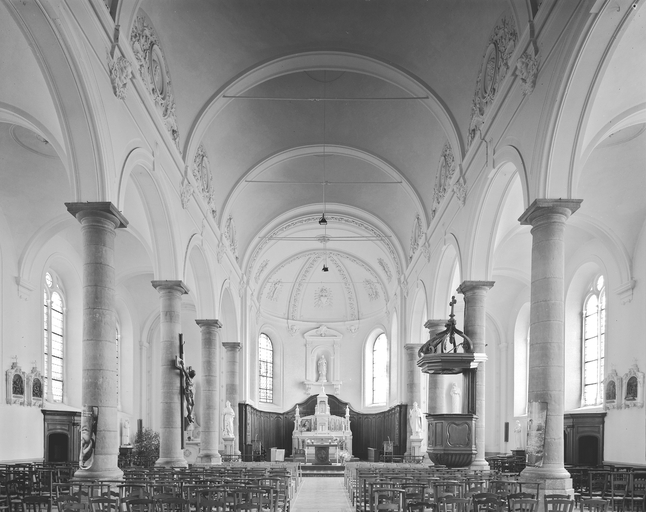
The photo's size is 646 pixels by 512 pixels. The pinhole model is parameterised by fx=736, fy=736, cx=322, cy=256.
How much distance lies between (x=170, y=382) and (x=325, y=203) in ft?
48.6

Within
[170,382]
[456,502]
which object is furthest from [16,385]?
[456,502]

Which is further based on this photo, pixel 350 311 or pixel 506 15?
pixel 350 311

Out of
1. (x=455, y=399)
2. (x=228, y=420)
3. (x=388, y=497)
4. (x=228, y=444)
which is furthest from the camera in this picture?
(x=455, y=399)

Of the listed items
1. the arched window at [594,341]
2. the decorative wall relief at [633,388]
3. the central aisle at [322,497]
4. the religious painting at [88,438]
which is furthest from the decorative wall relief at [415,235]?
the religious painting at [88,438]

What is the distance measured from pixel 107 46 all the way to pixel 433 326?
14795mm

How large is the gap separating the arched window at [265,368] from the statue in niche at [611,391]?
75.5ft

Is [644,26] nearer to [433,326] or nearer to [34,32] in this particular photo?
[34,32]

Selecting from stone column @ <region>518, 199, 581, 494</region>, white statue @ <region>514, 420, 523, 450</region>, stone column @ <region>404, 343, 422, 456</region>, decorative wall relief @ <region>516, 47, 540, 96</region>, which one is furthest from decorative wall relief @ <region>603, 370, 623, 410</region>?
decorative wall relief @ <region>516, 47, 540, 96</region>

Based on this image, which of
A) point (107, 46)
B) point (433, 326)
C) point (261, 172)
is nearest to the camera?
point (107, 46)

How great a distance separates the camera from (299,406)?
41188 millimetres

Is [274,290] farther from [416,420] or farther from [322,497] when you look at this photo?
[322,497]

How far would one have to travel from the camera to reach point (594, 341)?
987 inches

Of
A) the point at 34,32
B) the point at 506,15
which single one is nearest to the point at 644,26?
the point at 506,15

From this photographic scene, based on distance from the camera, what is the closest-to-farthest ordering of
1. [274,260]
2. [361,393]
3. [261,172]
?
1. [261,172]
2. [274,260]
3. [361,393]
